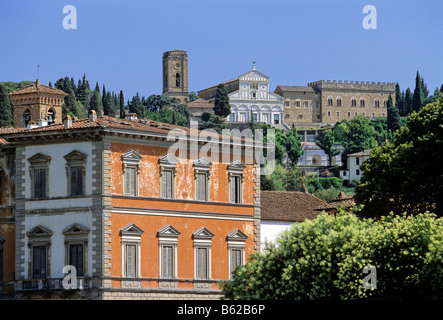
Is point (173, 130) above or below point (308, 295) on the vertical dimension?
above

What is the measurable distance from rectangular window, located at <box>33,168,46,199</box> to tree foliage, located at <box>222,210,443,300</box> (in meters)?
10.3

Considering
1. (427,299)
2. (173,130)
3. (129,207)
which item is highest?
(173,130)

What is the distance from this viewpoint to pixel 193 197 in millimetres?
56062

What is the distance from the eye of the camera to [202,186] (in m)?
56.6

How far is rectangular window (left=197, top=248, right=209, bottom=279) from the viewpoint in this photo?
55.6m

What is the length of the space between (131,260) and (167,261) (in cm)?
209

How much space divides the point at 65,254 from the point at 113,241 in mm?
2306

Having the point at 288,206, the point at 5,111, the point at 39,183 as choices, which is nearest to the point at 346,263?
the point at 39,183

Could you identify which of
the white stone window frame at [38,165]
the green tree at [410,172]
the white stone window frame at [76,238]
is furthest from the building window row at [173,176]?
the green tree at [410,172]

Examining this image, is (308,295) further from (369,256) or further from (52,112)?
(52,112)

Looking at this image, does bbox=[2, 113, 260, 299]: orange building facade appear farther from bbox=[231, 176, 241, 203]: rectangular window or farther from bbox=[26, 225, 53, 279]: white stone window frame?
bbox=[231, 176, 241, 203]: rectangular window

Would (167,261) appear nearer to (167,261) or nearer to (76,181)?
(167,261)

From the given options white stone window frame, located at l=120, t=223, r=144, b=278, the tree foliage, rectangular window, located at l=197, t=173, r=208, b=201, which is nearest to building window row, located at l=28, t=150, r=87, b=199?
white stone window frame, located at l=120, t=223, r=144, b=278

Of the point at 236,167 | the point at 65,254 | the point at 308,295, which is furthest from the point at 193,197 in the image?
the point at 308,295
